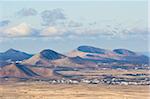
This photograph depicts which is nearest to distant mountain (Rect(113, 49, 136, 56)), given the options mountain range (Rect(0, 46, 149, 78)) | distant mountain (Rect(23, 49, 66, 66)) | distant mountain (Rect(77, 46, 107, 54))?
mountain range (Rect(0, 46, 149, 78))

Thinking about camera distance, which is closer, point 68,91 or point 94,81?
point 68,91

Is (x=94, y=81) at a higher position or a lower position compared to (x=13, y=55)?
lower

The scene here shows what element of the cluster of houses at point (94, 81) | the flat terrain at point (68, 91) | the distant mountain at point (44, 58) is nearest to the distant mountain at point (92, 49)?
the distant mountain at point (44, 58)

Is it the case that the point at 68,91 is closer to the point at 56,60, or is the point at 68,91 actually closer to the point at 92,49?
the point at 92,49

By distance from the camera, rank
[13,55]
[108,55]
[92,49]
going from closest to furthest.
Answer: [13,55] → [92,49] → [108,55]

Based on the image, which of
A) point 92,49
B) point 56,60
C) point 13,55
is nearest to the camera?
point 13,55

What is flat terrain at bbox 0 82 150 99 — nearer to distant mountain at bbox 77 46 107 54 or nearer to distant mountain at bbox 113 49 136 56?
distant mountain at bbox 113 49 136 56

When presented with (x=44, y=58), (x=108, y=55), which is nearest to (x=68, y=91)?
(x=108, y=55)
